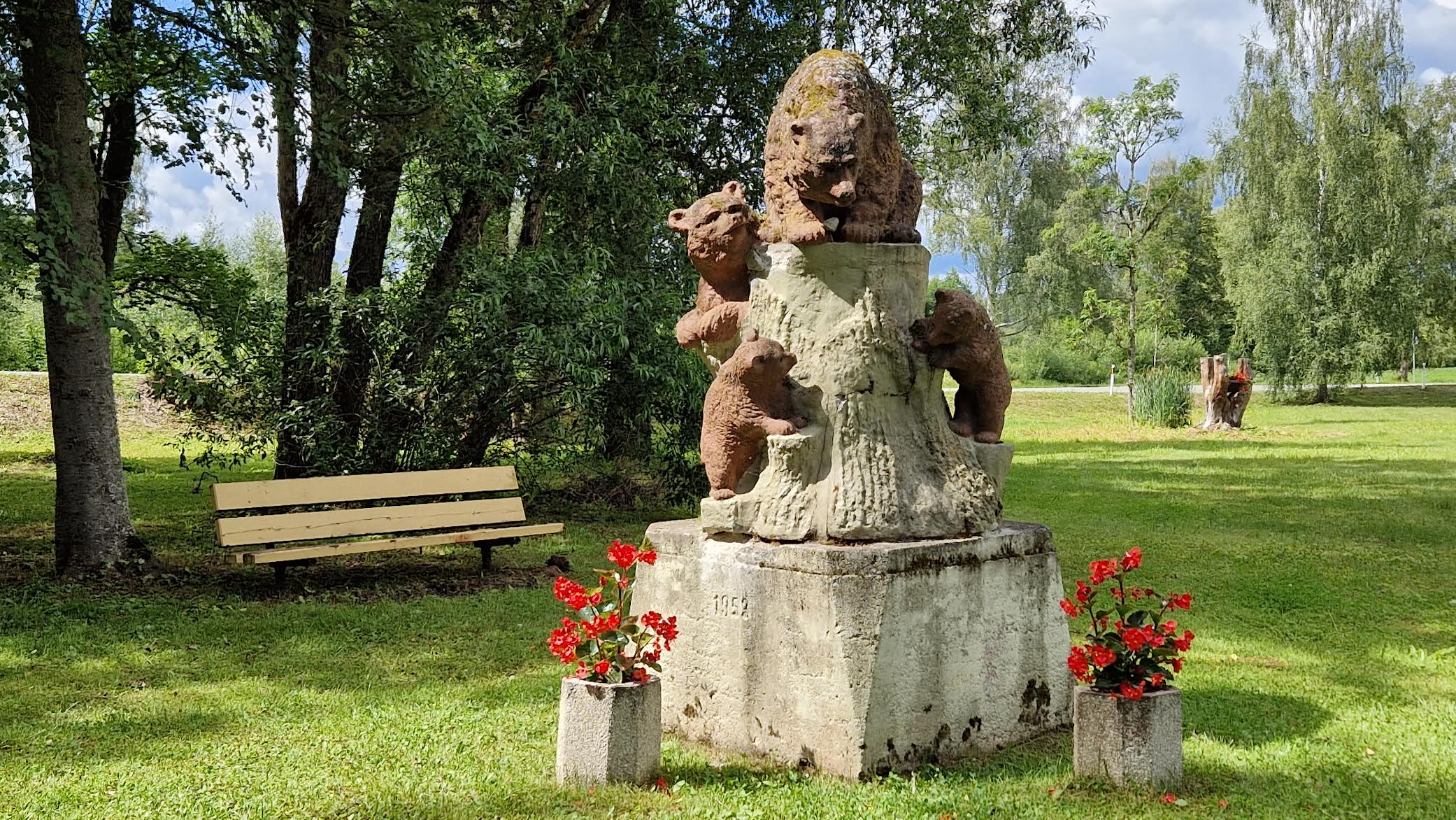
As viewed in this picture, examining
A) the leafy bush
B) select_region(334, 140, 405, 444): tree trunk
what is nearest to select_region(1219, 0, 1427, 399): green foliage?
the leafy bush

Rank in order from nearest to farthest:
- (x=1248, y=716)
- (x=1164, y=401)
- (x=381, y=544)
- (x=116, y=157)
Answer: (x=1248, y=716)
(x=381, y=544)
(x=116, y=157)
(x=1164, y=401)

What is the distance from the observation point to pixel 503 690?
5371 millimetres

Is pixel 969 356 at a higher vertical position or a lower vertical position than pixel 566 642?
higher

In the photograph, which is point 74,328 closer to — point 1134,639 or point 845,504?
point 845,504

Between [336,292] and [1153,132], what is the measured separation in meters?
21.4

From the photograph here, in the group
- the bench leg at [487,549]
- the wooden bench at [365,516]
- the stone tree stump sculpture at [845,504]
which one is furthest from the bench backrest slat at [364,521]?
the stone tree stump sculpture at [845,504]

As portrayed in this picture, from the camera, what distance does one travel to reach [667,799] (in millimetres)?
3805

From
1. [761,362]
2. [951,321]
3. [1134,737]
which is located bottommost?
[1134,737]

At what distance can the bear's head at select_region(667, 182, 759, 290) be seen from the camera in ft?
15.3

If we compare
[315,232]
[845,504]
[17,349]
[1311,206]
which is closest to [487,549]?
[315,232]

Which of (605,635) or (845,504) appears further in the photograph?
(845,504)

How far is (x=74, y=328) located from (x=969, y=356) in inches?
232

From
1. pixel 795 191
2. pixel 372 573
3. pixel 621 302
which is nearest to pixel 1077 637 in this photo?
pixel 795 191

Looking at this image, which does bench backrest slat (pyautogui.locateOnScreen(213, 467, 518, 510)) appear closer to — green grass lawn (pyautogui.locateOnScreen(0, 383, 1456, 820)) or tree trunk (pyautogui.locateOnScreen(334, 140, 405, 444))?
green grass lawn (pyautogui.locateOnScreen(0, 383, 1456, 820))
